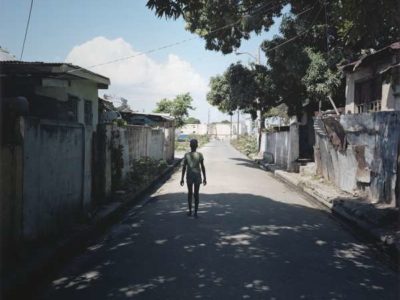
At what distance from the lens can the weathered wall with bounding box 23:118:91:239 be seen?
6359mm

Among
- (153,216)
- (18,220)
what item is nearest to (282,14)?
(153,216)

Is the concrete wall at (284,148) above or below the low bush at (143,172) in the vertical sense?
above

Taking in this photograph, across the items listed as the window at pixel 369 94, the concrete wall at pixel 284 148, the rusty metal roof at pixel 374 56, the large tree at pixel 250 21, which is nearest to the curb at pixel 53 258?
the large tree at pixel 250 21

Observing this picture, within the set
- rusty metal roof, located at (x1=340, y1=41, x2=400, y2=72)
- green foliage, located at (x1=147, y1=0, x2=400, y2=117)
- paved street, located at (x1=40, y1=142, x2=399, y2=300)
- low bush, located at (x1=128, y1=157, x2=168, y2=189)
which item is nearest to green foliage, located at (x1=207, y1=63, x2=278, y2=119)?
green foliage, located at (x1=147, y1=0, x2=400, y2=117)

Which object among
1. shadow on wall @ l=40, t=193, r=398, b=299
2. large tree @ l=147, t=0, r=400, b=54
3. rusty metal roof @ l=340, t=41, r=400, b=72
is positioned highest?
large tree @ l=147, t=0, r=400, b=54

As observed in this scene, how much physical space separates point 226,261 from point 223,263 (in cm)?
11

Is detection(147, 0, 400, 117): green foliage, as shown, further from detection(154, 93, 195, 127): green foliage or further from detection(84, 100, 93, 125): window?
detection(154, 93, 195, 127): green foliage

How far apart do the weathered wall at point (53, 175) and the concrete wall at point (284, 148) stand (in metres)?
13.0

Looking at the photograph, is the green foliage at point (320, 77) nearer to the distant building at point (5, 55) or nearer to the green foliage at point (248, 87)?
the green foliage at point (248, 87)

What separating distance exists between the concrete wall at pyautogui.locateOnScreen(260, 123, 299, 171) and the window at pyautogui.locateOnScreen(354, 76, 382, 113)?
9.92ft

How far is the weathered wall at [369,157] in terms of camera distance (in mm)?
10039

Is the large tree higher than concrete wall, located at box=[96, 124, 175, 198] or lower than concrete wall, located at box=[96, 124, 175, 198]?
higher

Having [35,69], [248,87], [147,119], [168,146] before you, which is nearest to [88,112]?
[35,69]

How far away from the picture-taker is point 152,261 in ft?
20.9
